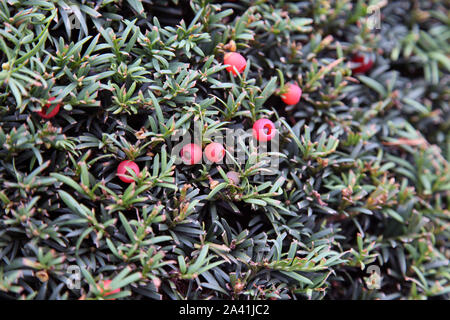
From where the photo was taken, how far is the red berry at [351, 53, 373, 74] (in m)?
2.16

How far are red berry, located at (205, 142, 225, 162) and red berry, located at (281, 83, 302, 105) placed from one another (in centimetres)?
45

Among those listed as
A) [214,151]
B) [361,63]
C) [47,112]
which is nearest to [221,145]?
[214,151]

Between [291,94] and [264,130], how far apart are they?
28cm

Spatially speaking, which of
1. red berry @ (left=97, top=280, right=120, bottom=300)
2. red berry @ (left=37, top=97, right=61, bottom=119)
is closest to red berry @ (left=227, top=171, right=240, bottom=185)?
red berry @ (left=97, top=280, right=120, bottom=300)

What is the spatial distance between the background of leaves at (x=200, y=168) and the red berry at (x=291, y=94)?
7cm

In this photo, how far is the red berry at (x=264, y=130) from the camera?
1.69 meters

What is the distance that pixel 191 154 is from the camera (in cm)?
159

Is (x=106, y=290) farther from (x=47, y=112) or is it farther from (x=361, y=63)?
(x=361, y=63)

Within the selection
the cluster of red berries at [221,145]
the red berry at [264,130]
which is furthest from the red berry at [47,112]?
the red berry at [264,130]

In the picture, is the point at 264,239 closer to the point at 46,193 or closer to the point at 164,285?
the point at 164,285

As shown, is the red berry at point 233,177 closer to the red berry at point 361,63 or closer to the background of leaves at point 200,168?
the background of leaves at point 200,168

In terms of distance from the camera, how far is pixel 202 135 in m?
1.59

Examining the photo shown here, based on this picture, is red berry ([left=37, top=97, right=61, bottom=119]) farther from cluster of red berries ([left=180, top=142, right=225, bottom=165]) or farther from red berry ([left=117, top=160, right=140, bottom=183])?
cluster of red berries ([left=180, top=142, right=225, bottom=165])

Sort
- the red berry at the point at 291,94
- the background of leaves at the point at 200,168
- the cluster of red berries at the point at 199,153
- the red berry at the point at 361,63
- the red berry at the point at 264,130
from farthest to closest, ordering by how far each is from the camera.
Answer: the red berry at the point at 361,63 → the red berry at the point at 291,94 → the red berry at the point at 264,130 → the cluster of red berries at the point at 199,153 → the background of leaves at the point at 200,168
